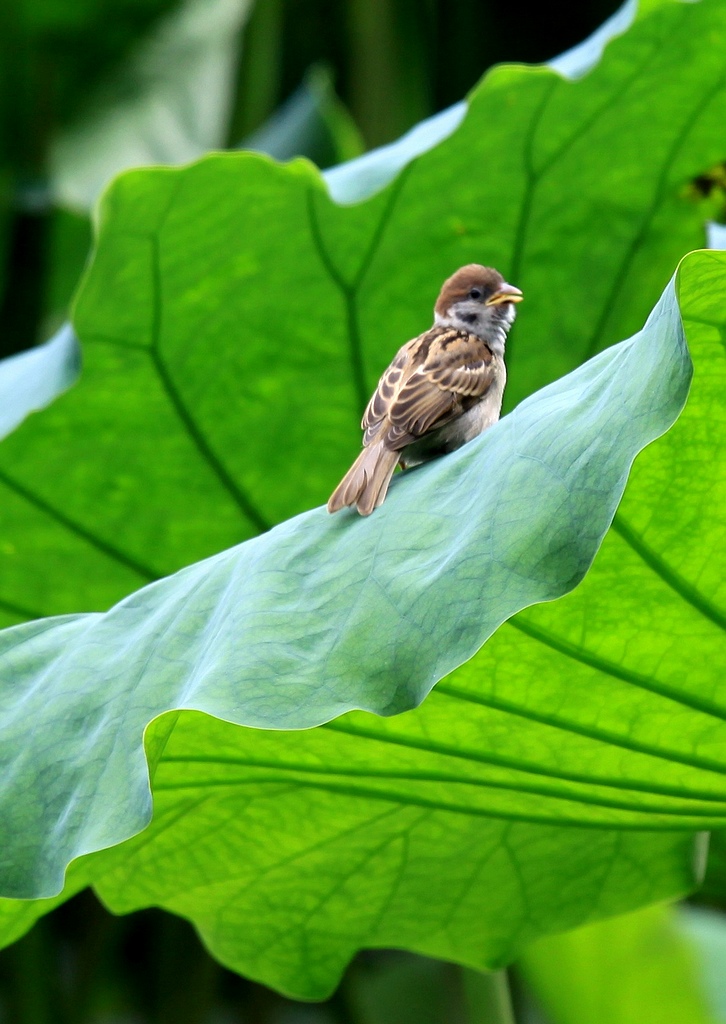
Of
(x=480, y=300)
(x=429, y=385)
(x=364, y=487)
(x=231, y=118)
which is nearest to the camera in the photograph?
(x=364, y=487)

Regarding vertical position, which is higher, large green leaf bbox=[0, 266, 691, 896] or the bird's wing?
large green leaf bbox=[0, 266, 691, 896]

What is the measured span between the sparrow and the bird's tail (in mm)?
65

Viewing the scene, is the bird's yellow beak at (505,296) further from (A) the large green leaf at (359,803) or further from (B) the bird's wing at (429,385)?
(A) the large green leaf at (359,803)

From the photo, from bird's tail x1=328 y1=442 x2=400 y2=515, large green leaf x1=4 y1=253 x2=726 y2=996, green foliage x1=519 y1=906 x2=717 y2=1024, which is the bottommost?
green foliage x1=519 y1=906 x2=717 y2=1024

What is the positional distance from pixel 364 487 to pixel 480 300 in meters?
0.73

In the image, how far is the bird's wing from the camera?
5.98 ft

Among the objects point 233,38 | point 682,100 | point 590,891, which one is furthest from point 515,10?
point 590,891

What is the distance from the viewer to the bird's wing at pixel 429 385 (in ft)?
5.98

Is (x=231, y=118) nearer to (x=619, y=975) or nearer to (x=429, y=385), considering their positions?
(x=429, y=385)

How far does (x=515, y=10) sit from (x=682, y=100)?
1671mm

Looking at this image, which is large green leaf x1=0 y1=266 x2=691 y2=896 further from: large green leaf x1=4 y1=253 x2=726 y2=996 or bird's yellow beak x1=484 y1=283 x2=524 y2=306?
bird's yellow beak x1=484 y1=283 x2=524 y2=306

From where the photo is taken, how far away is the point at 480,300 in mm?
2115

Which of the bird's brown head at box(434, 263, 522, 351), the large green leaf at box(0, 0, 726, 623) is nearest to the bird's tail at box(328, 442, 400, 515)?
the bird's brown head at box(434, 263, 522, 351)

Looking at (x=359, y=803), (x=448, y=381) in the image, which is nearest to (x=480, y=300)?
(x=448, y=381)
